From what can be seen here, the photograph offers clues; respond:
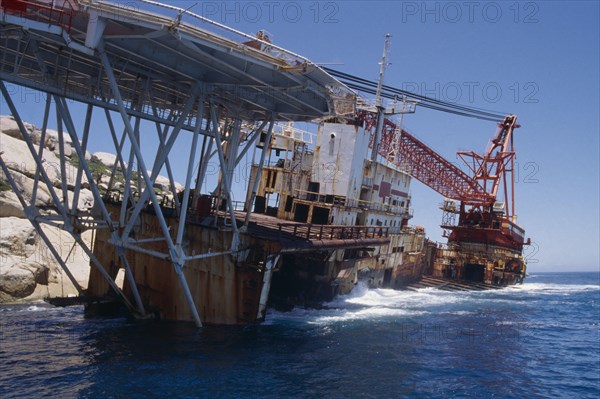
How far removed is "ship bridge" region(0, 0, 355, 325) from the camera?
641 inches

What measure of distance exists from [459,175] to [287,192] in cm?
3542

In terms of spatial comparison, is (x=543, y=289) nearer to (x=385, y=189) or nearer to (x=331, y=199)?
(x=385, y=189)

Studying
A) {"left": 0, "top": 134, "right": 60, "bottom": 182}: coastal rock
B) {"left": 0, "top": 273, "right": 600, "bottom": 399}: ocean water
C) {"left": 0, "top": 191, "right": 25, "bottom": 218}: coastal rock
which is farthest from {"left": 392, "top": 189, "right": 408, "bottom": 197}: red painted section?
{"left": 0, "top": 134, "right": 60, "bottom": 182}: coastal rock

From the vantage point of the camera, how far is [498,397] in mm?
17141

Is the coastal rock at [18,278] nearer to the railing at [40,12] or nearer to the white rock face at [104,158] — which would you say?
the railing at [40,12]

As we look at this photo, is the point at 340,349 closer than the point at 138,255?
Yes

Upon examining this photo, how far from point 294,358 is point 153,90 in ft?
48.8

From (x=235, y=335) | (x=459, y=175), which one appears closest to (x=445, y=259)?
(x=459, y=175)

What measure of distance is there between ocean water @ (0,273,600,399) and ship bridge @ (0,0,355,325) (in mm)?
2808

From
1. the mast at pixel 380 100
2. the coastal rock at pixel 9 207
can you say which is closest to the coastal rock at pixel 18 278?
the coastal rock at pixel 9 207

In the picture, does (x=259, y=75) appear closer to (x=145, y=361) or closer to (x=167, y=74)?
(x=167, y=74)

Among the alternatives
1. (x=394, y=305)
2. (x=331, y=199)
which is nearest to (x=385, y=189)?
(x=331, y=199)

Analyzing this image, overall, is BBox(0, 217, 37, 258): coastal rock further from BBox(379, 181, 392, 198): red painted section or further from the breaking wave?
BBox(379, 181, 392, 198): red painted section

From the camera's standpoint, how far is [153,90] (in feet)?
77.3
